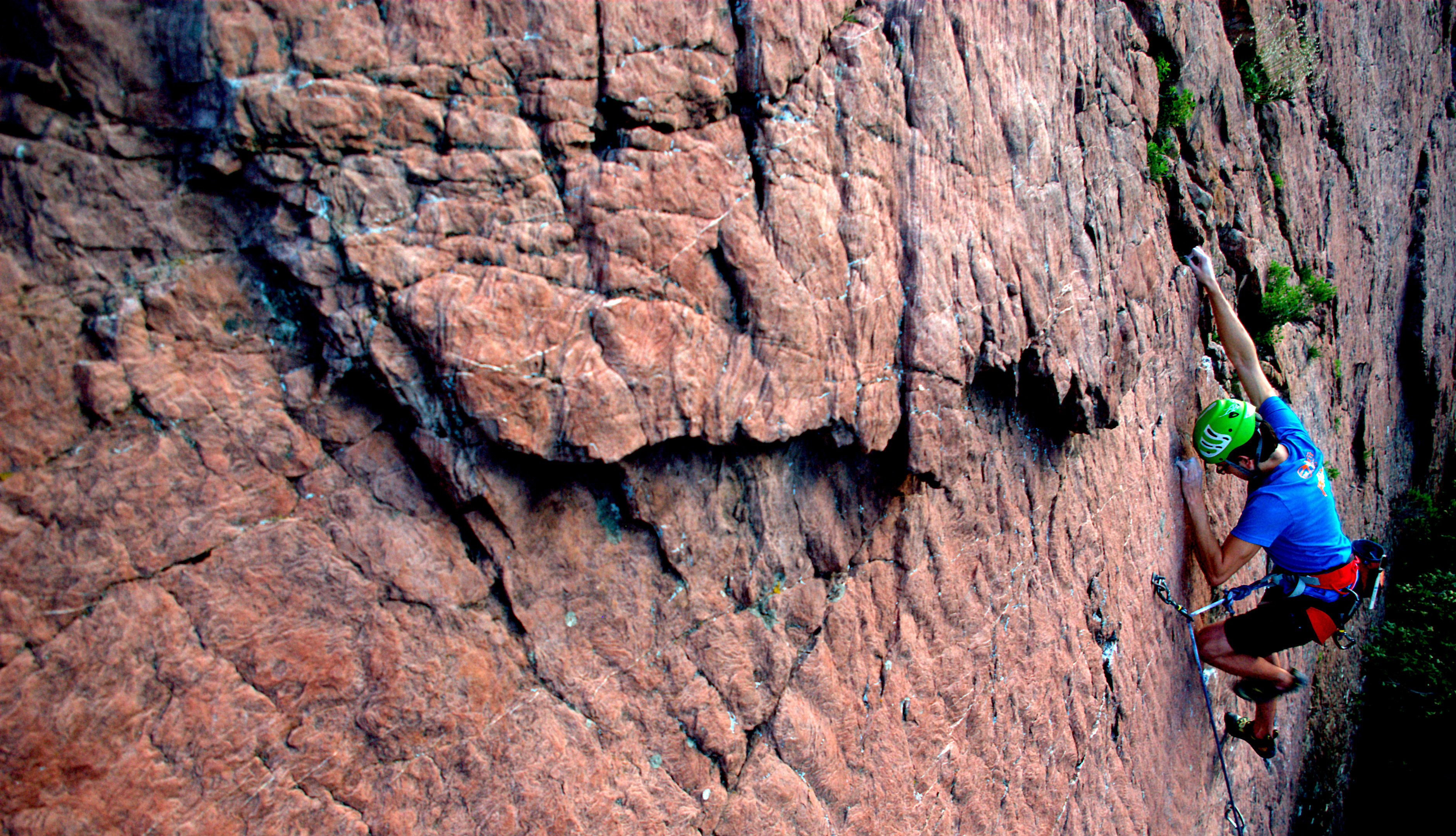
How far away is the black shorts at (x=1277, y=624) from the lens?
15.6 feet

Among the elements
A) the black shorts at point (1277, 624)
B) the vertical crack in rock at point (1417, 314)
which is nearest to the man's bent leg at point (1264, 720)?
the black shorts at point (1277, 624)

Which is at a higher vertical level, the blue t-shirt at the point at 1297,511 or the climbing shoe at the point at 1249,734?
the blue t-shirt at the point at 1297,511

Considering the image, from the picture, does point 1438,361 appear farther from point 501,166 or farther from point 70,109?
point 70,109

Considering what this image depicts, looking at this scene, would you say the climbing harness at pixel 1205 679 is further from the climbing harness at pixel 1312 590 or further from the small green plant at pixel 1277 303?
the small green plant at pixel 1277 303

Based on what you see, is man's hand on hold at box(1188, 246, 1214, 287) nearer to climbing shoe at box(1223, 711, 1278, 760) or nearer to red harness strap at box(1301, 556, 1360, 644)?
red harness strap at box(1301, 556, 1360, 644)

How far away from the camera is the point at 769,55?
8.38ft

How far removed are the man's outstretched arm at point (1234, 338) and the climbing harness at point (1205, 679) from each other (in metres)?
1.39

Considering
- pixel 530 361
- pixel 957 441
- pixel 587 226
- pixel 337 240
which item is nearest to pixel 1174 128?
pixel 957 441

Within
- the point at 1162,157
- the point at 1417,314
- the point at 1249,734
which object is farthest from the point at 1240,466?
the point at 1417,314

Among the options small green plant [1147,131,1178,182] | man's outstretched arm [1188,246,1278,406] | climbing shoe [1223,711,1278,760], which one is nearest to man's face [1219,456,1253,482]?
man's outstretched arm [1188,246,1278,406]

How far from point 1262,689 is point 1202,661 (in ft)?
1.32

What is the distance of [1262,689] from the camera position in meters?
5.17

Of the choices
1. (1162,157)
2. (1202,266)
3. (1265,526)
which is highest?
(1162,157)

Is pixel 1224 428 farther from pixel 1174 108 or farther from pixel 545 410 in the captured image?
pixel 545 410
